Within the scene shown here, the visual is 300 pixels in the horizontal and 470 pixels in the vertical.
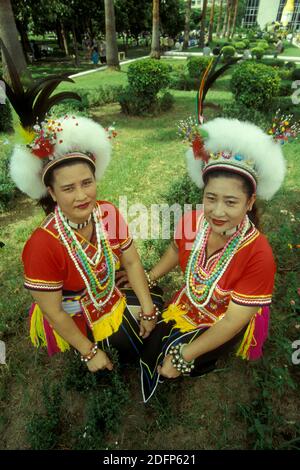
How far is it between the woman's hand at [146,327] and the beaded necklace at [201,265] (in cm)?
42

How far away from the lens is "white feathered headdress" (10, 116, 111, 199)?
2.00 metres

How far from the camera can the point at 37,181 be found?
2.15 m

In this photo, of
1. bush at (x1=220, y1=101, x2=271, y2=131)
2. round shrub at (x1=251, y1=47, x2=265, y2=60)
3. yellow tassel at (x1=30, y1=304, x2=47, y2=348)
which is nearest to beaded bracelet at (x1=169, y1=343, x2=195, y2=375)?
yellow tassel at (x1=30, y1=304, x2=47, y2=348)

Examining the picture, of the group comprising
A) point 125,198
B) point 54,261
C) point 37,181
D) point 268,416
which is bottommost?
point 125,198

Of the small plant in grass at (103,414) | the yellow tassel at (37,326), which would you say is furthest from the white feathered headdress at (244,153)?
the yellow tassel at (37,326)

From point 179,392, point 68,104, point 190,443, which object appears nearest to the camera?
point 190,443

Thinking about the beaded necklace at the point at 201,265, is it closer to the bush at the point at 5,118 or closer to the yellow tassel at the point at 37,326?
the yellow tassel at the point at 37,326

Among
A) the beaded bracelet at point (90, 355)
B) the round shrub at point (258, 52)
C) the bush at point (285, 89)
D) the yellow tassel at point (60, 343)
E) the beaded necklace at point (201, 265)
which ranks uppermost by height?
the beaded necklace at point (201, 265)

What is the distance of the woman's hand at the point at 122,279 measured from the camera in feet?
9.86

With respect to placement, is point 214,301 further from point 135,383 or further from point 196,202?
point 196,202

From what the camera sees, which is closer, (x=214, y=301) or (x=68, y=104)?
(x=214, y=301)

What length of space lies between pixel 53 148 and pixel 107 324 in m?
1.44
